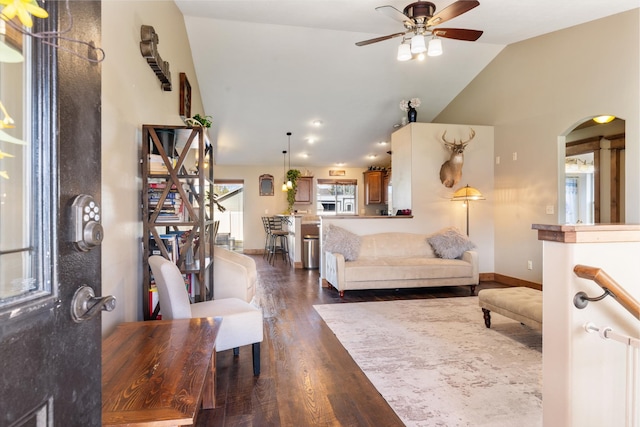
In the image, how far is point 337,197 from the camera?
396 inches

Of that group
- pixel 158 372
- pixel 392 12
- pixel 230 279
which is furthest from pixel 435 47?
pixel 158 372

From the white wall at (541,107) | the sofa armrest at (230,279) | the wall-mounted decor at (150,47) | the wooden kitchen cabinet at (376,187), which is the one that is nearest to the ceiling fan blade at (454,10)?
the white wall at (541,107)

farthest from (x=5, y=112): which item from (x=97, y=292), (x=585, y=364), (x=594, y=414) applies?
(x=594, y=414)

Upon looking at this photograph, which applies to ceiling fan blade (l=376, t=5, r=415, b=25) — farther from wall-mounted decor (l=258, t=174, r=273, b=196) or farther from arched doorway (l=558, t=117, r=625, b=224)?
wall-mounted decor (l=258, t=174, r=273, b=196)

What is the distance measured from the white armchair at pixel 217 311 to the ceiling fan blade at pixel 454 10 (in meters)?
3.06

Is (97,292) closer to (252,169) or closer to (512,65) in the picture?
(512,65)

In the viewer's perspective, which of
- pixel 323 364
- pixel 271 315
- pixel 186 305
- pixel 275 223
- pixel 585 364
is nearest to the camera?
pixel 585 364

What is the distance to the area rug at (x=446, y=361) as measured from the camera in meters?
1.95

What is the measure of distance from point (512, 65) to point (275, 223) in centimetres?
535

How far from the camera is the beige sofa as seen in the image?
4.61 metres

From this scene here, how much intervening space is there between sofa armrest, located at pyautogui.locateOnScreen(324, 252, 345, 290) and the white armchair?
2.10 m

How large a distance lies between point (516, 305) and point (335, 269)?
2.30 meters

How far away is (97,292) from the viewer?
29.3 inches

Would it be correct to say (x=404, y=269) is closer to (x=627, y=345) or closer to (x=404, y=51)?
(x=404, y=51)
